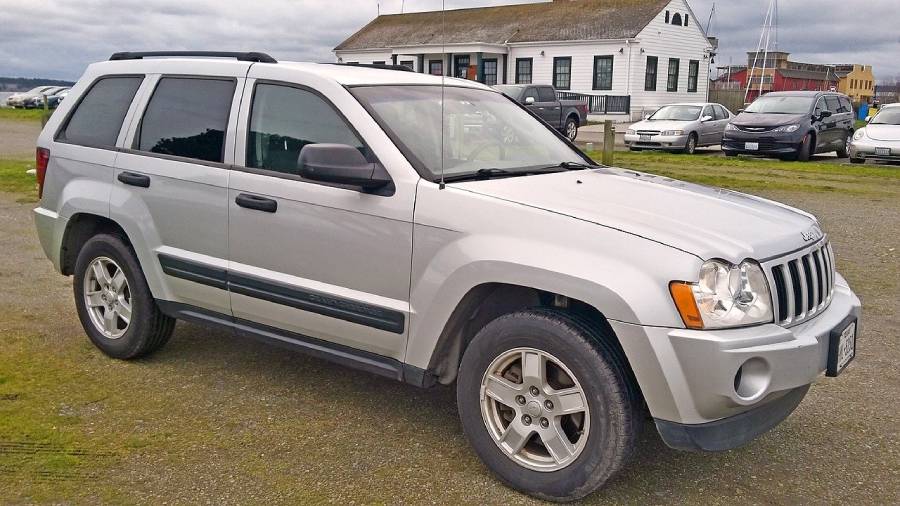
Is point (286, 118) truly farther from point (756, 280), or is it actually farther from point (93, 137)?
point (756, 280)

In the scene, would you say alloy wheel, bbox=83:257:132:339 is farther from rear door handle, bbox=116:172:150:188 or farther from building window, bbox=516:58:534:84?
building window, bbox=516:58:534:84

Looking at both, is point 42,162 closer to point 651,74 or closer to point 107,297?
point 107,297

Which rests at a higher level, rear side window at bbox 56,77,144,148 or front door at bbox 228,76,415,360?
rear side window at bbox 56,77,144,148

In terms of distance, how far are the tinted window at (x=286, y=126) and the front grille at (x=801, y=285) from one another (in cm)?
205

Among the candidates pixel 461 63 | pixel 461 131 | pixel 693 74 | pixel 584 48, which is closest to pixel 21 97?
pixel 461 63

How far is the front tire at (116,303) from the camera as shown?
495cm

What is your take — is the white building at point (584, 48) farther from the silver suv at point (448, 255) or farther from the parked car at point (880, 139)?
the silver suv at point (448, 255)

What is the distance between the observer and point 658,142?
22094 millimetres

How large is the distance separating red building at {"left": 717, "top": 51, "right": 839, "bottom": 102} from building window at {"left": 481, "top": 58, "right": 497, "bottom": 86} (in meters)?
20.8

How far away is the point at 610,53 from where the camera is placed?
37938 millimetres

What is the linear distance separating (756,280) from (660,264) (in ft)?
1.34

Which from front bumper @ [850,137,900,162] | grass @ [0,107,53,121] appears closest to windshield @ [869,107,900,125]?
front bumper @ [850,137,900,162]

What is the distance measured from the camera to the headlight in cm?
312

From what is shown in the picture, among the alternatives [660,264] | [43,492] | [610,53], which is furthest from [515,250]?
[610,53]
